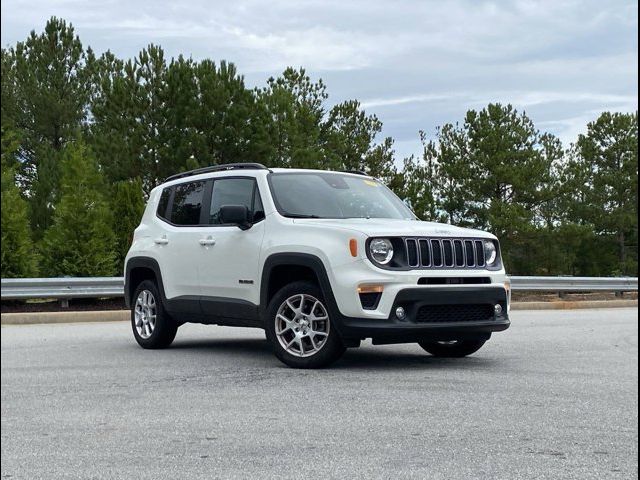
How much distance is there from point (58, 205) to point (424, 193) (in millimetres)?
35022

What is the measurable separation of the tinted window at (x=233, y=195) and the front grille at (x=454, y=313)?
187 cm

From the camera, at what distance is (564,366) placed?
9023 mm

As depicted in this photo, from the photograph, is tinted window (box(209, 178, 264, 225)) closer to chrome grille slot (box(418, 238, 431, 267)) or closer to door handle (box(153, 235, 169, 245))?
door handle (box(153, 235, 169, 245))

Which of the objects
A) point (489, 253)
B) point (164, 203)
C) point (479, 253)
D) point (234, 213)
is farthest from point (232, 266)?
point (489, 253)

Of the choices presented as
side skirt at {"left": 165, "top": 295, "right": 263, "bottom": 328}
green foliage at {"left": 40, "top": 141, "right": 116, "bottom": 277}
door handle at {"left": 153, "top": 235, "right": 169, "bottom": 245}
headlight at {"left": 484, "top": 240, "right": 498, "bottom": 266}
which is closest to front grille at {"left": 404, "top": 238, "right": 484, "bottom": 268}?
headlight at {"left": 484, "top": 240, "right": 498, "bottom": 266}

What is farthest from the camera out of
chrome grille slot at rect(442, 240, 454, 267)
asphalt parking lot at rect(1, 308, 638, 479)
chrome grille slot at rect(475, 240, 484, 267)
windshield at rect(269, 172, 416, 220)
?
windshield at rect(269, 172, 416, 220)

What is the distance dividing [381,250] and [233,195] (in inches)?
75.1

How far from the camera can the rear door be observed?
830 centimetres

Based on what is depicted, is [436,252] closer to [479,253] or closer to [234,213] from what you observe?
[479,253]

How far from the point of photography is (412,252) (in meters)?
7.78

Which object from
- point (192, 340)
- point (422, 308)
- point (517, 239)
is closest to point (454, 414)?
point (422, 308)

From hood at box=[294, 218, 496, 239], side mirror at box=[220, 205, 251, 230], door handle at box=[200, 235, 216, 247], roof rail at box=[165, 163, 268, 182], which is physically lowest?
door handle at box=[200, 235, 216, 247]

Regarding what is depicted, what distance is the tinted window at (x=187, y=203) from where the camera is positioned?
9084mm

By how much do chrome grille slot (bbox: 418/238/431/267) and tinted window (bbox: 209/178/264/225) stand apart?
64.1 inches
